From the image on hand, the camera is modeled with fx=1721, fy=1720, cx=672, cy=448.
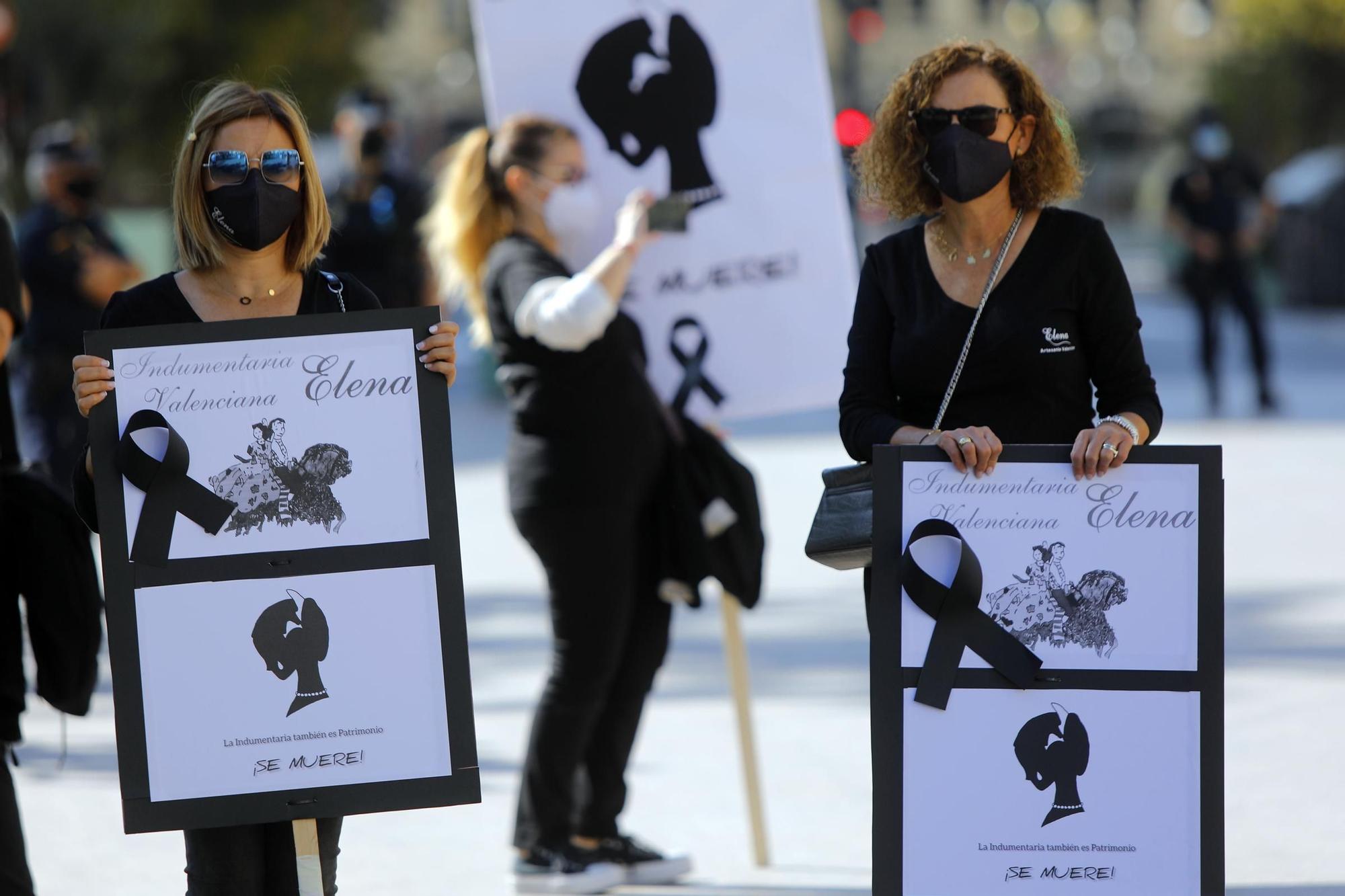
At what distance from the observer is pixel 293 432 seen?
9.55 ft

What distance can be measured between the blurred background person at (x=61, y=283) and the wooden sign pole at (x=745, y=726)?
4153 mm

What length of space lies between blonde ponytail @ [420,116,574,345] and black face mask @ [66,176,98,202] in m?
3.93

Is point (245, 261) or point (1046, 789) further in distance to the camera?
point (245, 261)

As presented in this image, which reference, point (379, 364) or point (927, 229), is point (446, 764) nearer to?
point (379, 364)

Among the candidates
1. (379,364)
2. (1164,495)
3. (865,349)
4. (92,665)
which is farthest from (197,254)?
(1164,495)

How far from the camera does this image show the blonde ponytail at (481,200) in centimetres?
455

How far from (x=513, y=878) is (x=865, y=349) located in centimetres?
201

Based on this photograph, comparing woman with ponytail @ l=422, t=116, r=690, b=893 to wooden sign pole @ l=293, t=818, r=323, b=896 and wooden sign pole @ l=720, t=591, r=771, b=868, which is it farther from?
wooden sign pole @ l=293, t=818, r=323, b=896

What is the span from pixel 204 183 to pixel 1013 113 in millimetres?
1493

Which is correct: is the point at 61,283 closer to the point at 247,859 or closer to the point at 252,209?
the point at 252,209

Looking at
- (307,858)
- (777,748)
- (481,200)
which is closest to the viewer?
(307,858)

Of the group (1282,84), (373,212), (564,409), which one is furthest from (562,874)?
(1282,84)

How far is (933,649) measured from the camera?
2926 millimetres

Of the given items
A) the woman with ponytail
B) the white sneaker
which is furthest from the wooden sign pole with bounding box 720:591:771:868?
the white sneaker
